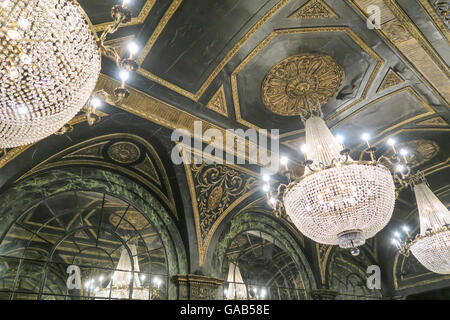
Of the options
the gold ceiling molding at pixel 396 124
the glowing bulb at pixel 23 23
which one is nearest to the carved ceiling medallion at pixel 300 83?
the gold ceiling molding at pixel 396 124

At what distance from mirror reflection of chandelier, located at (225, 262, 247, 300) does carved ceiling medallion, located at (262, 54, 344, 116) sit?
3569mm

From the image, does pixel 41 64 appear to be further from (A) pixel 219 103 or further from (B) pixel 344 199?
(A) pixel 219 103

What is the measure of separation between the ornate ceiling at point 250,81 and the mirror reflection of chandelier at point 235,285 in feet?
3.71

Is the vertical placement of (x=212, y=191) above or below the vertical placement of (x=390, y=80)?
below

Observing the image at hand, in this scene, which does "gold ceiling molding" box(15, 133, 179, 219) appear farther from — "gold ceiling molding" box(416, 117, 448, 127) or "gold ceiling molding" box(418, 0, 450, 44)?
"gold ceiling molding" box(416, 117, 448, 127)

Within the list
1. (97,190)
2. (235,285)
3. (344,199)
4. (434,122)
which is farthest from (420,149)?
(97,190)

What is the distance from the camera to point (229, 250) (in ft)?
22.2

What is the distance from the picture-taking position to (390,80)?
482 centimetres

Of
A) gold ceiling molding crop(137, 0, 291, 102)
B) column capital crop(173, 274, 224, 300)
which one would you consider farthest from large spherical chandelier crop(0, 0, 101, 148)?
column capital crop(173, 274, 224, 300)

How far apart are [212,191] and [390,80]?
3605 mm

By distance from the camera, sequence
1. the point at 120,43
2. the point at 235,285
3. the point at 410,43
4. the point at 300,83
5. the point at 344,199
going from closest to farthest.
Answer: the point at 344,199, the point at 120,43, the point at 410,43, the point at 300,83, the point at 235,285

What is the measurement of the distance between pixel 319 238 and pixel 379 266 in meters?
7.58

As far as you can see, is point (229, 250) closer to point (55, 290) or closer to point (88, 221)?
point (88, 221)
